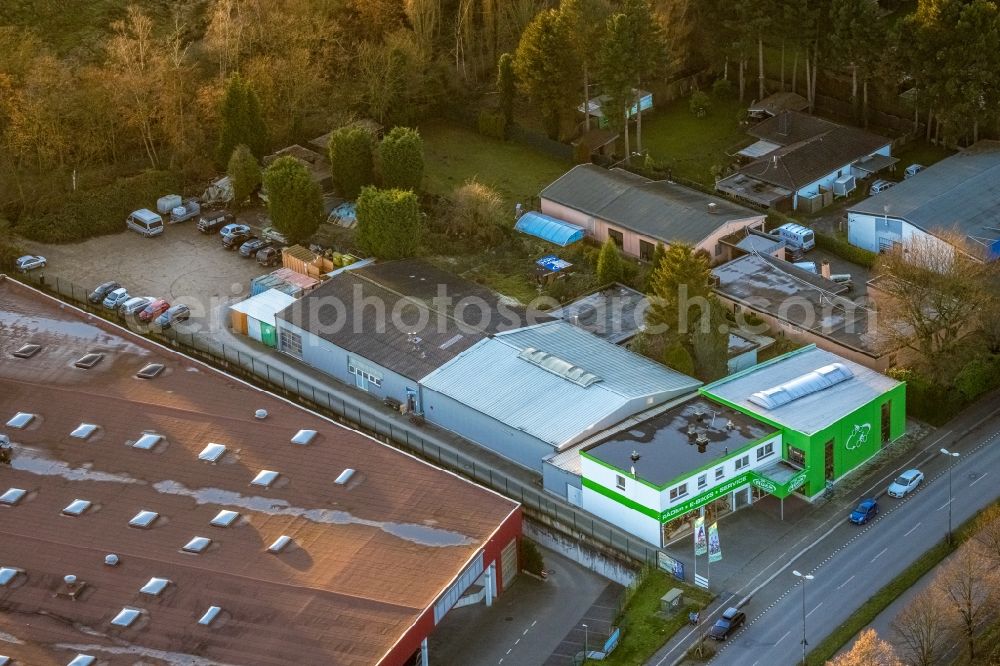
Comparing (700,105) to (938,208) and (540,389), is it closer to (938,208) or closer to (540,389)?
(938,208)

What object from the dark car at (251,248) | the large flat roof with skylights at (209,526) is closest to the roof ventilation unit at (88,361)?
the large flat roof with skylights at (209,526)

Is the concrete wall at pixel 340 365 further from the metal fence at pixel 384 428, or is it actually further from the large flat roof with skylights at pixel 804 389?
the large flat roof with skylights at pixel 804 389

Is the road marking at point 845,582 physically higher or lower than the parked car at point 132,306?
lower

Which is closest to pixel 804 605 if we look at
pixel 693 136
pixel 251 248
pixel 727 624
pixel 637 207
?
pixel 727 624

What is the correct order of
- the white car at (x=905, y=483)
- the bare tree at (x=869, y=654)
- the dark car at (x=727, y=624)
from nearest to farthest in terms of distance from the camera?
the bare tree at (x=869, y=654) < the dark car at (x=727, y=624) < the white car at (x=905, y=483)

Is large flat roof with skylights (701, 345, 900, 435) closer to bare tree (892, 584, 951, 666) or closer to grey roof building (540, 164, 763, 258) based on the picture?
bare tree (892, 584, 951, 666)

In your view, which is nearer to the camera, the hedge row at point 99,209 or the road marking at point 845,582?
the road marking at point 845,582
